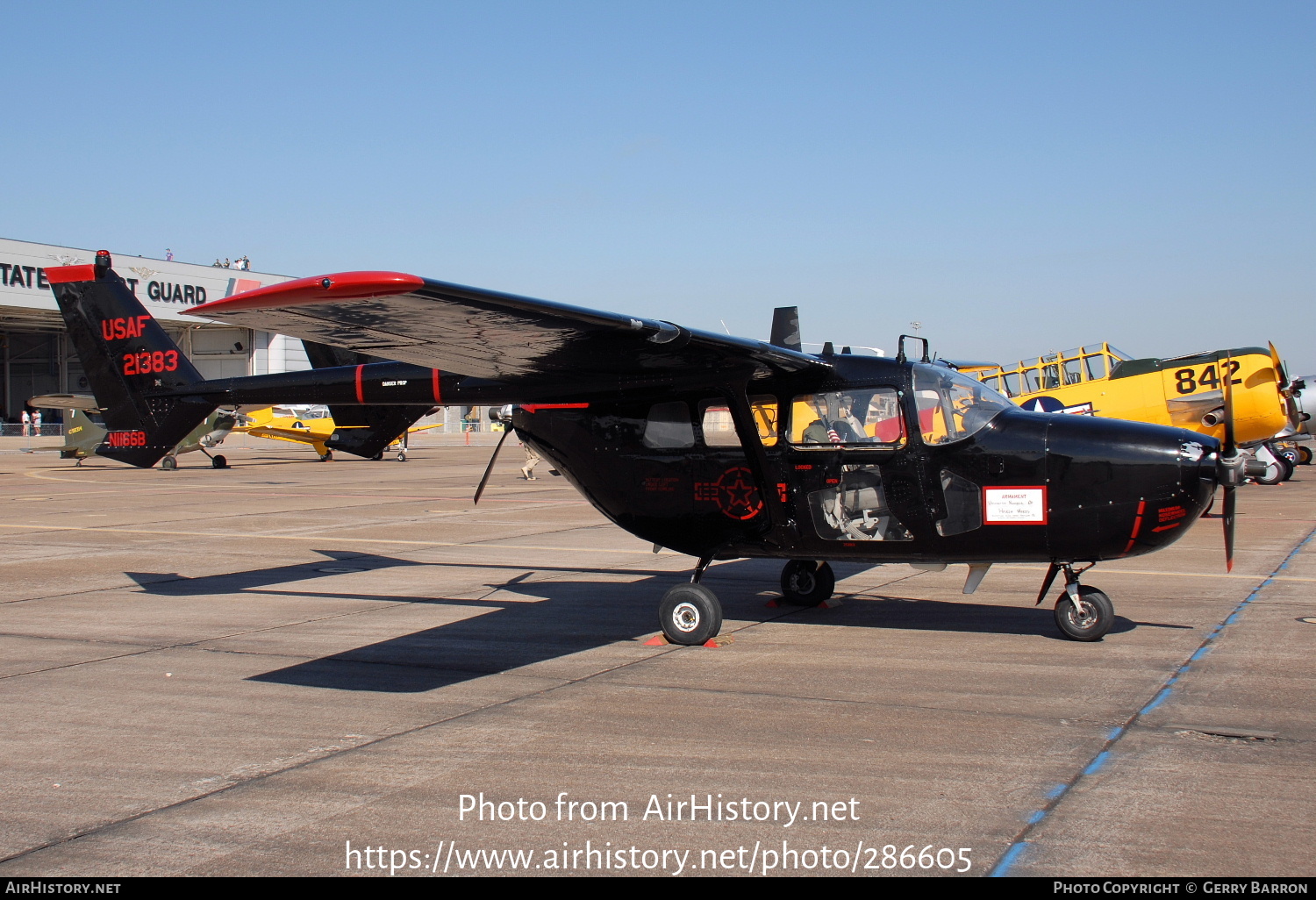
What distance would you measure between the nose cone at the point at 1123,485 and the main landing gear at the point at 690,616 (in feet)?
8.65

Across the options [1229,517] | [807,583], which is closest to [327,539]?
[807,583]

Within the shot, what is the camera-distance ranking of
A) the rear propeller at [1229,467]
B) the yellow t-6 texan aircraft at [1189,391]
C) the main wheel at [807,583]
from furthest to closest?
the yellow t-6 texan aircraft at [1189,391] < the main wheel at [807,583] < the rear propeller at [1229,467]

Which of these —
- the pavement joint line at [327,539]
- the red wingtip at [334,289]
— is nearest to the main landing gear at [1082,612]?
the red wingtip at [334,289]

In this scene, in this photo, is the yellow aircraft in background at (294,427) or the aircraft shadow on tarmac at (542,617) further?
the yellow aircraft in background at (294,427)

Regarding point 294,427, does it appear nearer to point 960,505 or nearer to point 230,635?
point 230,635

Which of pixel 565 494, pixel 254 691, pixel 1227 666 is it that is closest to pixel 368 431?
pixel 254 691

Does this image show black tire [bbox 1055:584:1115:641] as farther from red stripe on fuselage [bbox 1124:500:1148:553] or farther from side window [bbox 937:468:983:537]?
side window [bbox 937:468:983:537]

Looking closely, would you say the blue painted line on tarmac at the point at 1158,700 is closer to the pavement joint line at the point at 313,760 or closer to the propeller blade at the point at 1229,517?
the propeller blade at the point at 1229,517

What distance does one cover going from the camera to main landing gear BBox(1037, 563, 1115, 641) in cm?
786

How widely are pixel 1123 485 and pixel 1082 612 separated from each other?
1.13m

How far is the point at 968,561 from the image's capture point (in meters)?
7.97

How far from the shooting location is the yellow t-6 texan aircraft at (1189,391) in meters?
19.4

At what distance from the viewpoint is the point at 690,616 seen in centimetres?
814
